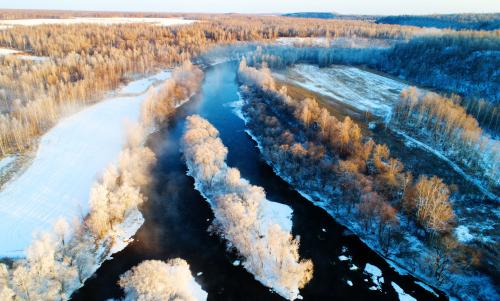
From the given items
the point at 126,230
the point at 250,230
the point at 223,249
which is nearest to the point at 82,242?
the point at 126,230

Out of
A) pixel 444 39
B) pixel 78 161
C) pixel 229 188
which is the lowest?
pixel 78 161

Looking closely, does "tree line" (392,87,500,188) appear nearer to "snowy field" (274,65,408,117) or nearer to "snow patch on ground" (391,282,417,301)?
"snowy field" (274,65,408,117)

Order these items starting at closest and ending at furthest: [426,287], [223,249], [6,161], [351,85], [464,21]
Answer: [426,287]
[223,249]
[6,161]
[351,85]
[464,21]

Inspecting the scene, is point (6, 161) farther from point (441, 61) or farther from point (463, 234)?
point (441, 61)

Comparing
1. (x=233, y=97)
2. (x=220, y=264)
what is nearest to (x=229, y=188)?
(x=220, y=264)

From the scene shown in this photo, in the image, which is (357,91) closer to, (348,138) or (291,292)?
(348,138)

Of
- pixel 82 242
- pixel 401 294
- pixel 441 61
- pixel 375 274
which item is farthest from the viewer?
pixel 441 61
